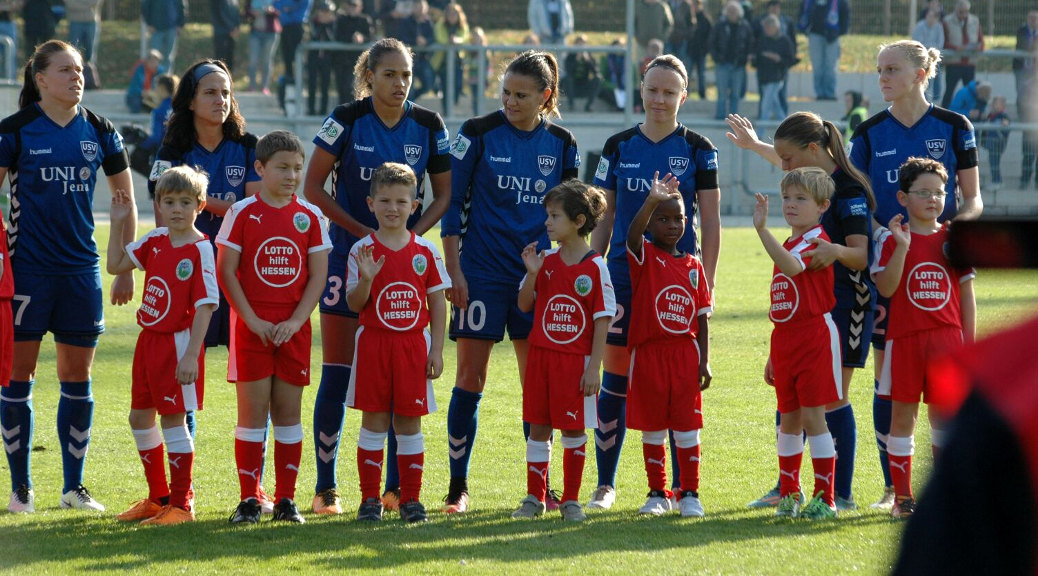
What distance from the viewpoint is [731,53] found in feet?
73.0

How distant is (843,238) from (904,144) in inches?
25.0

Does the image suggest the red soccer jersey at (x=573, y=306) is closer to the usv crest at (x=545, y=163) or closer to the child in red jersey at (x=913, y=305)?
the usv crest at (x=545, y=163)

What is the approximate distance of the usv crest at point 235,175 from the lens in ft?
18.1

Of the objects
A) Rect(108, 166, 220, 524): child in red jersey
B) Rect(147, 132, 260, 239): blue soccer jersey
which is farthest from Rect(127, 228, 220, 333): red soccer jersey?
Rect(147, 132, 260, 239): blue soccer jersey

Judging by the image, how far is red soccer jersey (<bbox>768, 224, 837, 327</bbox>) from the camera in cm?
506

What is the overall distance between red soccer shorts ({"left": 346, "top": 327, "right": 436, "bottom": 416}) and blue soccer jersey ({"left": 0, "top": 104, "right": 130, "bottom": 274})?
133 centimetres

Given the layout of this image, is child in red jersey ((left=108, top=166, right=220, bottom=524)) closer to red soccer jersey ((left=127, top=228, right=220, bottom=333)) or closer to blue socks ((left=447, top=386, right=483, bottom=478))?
red soccer jersey ((left=127, top=228, right=220, bottom=333))

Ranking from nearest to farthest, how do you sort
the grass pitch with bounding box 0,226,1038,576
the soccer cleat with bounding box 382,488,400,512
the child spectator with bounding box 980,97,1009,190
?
the grass pitch with bounding box 0,226,1038,576
the soccer cleat with bounding box 382,488,400,512
the child spectator with bounding box 980,97,1009,190

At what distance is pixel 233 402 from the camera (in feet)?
25.4

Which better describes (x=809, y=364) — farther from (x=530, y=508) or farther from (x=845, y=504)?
(x=530, y=508)

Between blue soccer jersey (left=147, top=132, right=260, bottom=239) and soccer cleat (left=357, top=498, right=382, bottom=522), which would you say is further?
blue soccer jersey (left=147, top=132, right=260, bottom=239)

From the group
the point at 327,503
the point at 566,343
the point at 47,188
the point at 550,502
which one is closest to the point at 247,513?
the point at 327,503

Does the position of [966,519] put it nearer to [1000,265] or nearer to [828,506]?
[1000,265]

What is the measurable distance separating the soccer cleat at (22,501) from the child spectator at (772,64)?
18296mm
